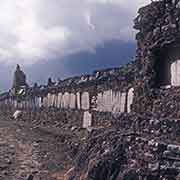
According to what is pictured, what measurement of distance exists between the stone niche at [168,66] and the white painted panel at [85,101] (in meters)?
8.74

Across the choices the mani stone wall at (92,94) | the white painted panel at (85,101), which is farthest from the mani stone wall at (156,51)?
the white painted panel at (85,101)

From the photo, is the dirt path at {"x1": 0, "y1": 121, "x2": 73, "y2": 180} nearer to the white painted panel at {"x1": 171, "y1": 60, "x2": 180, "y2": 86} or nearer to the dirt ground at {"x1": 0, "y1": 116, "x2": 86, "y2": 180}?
the dirt ground at {"x1": 0, "y1": 116, "x2": 86, "y2": 180}

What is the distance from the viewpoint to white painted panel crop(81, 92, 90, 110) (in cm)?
2361

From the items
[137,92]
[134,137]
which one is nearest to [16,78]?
[137,92]

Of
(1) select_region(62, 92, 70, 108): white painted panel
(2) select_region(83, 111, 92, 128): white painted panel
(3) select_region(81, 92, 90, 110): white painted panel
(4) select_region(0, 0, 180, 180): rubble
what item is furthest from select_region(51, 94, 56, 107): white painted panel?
(2) select_region(83, 111, 92, 128): white painted panel

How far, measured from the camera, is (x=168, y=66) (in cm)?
1492

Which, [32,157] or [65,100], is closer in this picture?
[32,157]

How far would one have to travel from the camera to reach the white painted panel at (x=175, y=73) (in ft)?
47.1

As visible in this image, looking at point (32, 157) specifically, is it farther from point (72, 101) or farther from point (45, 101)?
point (45, 101)

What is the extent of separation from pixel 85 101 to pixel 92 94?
0.89 metres

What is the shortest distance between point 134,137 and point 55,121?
16.1 meters

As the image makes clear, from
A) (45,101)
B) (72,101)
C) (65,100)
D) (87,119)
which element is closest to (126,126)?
(87,119)

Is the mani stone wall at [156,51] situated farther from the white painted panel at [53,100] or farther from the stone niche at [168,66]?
the white painted panel at [53,100]

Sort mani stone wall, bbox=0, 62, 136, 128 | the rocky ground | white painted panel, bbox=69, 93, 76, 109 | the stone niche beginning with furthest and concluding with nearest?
white painted panel, bbox=69, 93, 76, 109, mani stone wall, bbox=0, 62, 136, 128, the stone niche, the rocky ground
